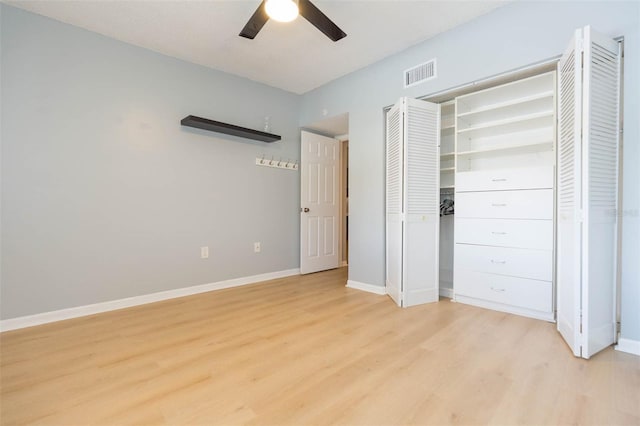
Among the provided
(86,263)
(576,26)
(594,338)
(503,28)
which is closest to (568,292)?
(594,338)

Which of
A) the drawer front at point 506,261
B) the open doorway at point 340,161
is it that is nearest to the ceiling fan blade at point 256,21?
the open doorway at point 340,161

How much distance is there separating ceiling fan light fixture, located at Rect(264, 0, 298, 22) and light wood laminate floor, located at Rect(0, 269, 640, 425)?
2.24 meters

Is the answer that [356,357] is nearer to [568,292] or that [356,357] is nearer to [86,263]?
[568,292]

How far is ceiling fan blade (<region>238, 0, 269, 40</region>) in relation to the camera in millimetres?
2066

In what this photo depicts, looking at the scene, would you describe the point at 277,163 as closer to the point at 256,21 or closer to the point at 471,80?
the point at 256,21

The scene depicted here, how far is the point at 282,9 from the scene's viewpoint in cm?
200

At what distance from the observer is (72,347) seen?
2.05 m

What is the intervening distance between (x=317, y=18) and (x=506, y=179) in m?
2.05

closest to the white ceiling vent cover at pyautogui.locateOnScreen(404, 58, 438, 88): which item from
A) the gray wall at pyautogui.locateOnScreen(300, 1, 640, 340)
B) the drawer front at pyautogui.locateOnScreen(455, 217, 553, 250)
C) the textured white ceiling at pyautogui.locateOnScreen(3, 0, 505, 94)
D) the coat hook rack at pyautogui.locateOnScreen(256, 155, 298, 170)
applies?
the gray wall at pyautogui.locateOnScreen(300, 1, 640, 340)

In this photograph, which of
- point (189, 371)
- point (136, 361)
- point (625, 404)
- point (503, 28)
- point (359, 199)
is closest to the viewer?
point (625, 404)

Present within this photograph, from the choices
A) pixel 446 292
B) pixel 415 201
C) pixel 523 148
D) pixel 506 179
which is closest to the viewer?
pixel 506 179

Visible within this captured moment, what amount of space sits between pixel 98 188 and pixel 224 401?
238 cm

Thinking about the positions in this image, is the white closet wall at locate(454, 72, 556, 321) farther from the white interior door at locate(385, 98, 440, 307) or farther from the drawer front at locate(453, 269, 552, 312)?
the white interior door at locate(385, 98, 440, 307)

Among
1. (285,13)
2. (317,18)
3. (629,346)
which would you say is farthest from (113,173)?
(629,346)
